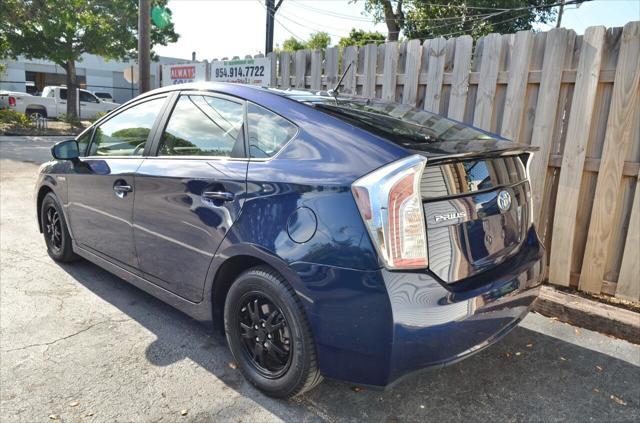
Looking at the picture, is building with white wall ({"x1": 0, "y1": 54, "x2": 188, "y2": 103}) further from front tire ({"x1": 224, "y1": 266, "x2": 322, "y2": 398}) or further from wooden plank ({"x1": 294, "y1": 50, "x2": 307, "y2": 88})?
front tire ({"x1": 224, "y1": 266, "x2": 322, "y2": 398})

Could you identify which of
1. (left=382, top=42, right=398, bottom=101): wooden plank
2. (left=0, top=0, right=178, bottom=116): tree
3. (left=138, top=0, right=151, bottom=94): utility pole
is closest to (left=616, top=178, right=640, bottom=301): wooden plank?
(left=382, top=42, right=398, bottom=101): wooden plank

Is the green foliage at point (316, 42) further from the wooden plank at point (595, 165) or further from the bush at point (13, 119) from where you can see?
the wooden plank at point (595, 165)

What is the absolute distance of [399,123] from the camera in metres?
2.65

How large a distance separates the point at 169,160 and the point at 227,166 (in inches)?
24.3

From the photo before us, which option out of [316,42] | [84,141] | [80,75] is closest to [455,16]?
[316,42]

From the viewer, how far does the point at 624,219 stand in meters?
3.78

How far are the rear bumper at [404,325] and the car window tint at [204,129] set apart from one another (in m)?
1.09

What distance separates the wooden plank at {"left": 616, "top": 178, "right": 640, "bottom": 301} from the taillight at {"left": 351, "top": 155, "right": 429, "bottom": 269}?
2504mm

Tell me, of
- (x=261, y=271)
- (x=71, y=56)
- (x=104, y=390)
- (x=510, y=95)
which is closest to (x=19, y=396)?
(x=104, y=390)

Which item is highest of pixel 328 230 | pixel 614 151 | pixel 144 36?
pixel 144 36

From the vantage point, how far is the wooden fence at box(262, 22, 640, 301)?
367cm

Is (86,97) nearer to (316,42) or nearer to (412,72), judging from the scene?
(316,42)

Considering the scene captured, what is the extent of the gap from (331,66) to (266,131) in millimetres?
3407

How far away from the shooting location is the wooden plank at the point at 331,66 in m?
5.66
